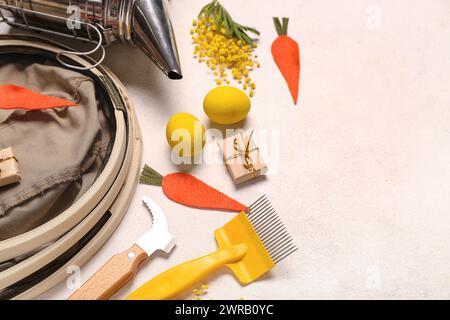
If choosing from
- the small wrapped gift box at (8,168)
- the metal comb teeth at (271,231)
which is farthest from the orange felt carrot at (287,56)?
the small wrapped gift box at (8,168)

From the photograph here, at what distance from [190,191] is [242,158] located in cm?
12

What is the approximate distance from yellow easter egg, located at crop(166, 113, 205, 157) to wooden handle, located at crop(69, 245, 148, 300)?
0.64 ft

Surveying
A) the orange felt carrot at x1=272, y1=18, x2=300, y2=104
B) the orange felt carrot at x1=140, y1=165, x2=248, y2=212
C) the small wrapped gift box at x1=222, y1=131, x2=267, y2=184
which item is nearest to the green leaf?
the orange felt carrot at x1=140, y1=165, x2=248, y2=212

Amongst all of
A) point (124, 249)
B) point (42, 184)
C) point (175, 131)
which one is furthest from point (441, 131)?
point (42, 184)

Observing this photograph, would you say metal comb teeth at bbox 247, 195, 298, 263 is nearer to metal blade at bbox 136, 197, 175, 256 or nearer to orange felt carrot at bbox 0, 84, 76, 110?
metal blade at bbox 136, 197, 175, 256

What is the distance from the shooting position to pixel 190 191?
859mm

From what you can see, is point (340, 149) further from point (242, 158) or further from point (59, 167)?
point (59, 167)

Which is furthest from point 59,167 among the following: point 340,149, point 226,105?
Result: point 340,149

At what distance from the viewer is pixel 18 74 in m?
0.90

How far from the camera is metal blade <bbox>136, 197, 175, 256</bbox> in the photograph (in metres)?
0.78

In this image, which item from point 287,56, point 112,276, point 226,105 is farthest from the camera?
point 287,56

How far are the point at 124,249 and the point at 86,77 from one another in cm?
33

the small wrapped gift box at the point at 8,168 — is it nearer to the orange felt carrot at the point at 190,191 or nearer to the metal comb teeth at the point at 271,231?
the orange felt carrot at the point at 190,191

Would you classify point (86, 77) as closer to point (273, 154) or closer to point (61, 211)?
point (61, 211)
